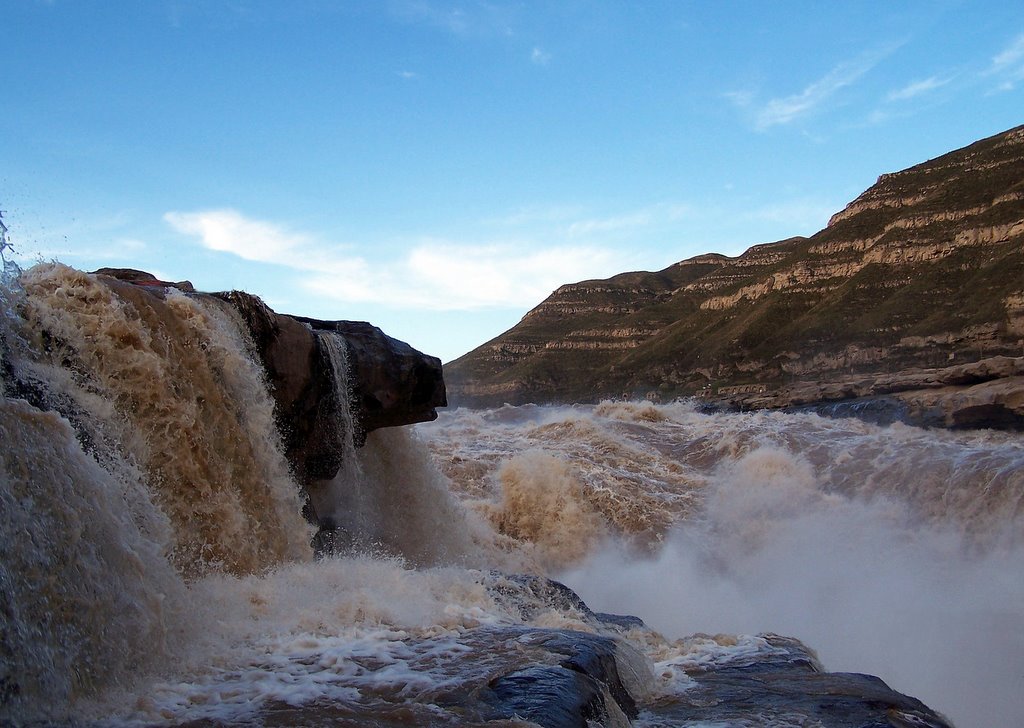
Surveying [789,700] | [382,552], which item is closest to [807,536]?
[382,552]

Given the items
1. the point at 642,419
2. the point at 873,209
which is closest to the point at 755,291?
the point at 873,209

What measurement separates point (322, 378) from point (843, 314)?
52.1m

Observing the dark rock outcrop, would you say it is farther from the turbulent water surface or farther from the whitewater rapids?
the whitewater rapids

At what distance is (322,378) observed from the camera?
10445 mm

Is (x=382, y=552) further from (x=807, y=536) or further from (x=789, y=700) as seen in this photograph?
(x=807, y=536)

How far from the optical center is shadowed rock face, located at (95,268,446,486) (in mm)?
9438

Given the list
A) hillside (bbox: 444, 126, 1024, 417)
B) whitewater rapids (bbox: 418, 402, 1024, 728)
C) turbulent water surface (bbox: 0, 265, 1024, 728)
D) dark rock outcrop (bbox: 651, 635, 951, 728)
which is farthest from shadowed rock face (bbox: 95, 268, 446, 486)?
hillside (bbox: 444, 126, 1024, 417)

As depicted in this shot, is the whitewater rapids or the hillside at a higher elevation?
the hillside

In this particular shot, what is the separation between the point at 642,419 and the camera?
2747 cm

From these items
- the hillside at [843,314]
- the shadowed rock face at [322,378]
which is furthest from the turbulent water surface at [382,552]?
the hillside at [843,314]

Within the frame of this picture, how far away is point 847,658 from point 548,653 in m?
5.70

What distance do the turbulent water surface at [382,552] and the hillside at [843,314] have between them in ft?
56.7

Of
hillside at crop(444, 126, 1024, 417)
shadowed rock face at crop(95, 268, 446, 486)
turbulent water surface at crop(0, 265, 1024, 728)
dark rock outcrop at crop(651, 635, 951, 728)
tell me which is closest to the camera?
turbulent water surface at crop(0, 265, 1024, 728)

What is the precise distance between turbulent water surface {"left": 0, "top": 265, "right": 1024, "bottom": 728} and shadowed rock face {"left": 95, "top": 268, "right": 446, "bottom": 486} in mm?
449
